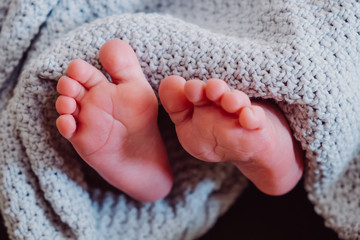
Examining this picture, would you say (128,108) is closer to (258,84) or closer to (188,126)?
(188,126)

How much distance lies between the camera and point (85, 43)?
674mm

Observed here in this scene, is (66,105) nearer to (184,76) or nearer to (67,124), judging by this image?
(67,124)

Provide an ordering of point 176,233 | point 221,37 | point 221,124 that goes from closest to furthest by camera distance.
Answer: point 221,124 < point 221,37 < point 176,233

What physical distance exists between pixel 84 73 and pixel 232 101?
237 millimetres

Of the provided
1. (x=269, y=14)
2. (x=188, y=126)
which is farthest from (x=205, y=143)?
(x=269, y=14)

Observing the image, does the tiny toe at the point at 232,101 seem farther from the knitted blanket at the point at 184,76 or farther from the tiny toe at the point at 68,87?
the tiny toe at the point at 68,87

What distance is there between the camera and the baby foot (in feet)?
1.98

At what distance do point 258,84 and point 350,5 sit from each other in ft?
0.68

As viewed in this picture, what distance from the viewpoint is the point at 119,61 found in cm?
62

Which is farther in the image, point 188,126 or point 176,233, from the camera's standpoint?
point 176,233

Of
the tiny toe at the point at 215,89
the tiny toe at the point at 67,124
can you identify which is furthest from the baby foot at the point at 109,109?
the tiny toe at the point at 215,89

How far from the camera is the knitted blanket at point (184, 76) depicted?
0.61 metres

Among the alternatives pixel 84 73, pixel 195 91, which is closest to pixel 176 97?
pixel 195 91

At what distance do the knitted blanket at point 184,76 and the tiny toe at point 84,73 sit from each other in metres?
0.05
